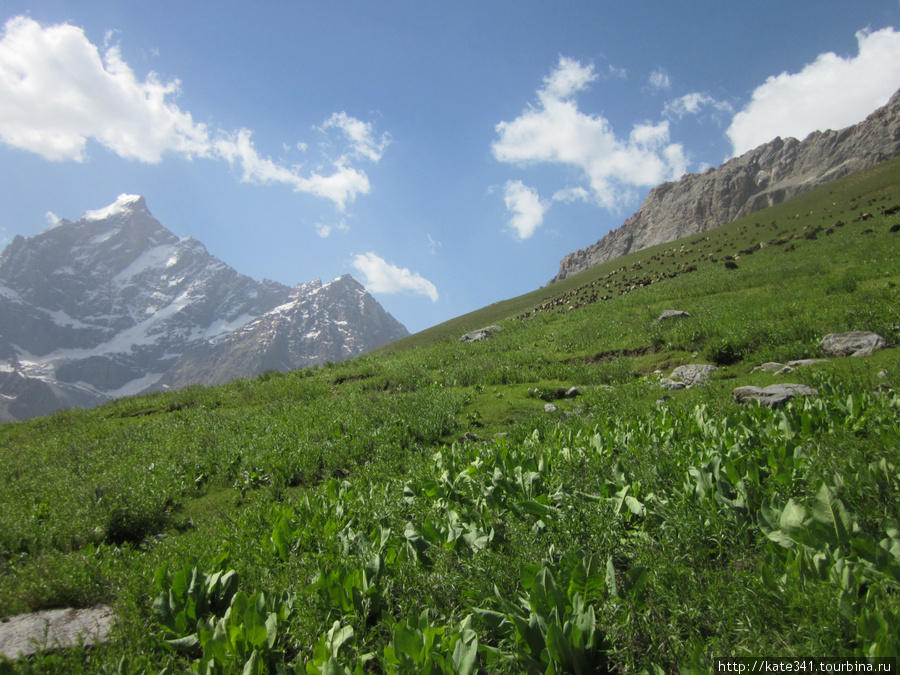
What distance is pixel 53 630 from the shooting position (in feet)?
11.9

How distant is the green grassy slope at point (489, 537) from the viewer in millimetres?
2309

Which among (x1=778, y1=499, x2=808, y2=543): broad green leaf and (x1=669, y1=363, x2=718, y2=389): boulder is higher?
(x1=778, y1=499, x2=808, y2=543): broad green leaf

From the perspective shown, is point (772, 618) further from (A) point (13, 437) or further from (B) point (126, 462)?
(A) point (13, 437)

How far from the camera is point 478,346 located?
20.2 m

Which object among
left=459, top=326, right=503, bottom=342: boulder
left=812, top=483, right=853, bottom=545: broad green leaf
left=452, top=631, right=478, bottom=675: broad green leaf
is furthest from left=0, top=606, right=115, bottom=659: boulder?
left=459, top=326, right=503, bottom=342: boulder

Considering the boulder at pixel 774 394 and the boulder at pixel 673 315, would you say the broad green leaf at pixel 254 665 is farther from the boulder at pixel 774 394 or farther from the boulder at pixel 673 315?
the boulder at pixel 673 315

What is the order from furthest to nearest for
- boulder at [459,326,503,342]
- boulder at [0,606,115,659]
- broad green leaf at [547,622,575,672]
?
boulder at [459,326,503,342] → boulder at [0,606,115,659] → broad green leaf at [547,622,575,672]

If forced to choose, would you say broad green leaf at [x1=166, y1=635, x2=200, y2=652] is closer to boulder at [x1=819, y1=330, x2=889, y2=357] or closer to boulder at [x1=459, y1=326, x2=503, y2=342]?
boulder at [x1=819, y1=330, x2=889, y2=357]

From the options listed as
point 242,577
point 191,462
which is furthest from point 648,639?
point 191,462

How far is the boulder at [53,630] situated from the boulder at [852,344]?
547 inches

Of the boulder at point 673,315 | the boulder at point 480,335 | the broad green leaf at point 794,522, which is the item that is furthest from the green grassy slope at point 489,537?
the boulder at point 480,335

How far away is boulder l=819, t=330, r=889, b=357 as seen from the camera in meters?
9.54

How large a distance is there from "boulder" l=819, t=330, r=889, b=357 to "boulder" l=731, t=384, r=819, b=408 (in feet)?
13.8

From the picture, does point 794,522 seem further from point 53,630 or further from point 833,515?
point 53,630
